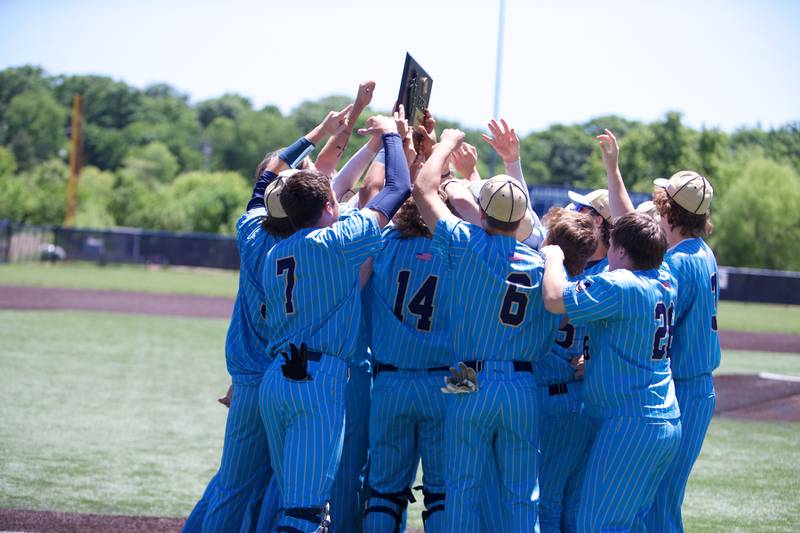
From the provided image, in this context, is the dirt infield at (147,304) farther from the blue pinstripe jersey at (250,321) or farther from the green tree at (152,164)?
the green tree at (152,164)

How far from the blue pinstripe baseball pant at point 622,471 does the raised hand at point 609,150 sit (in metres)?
1.66

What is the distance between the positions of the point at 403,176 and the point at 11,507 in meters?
3.92

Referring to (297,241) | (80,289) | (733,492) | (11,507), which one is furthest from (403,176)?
(80,289)

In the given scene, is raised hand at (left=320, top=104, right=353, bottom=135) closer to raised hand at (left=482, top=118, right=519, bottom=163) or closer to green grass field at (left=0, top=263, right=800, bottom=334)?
raised hand at (left=482, top=118, right=519, bottom=163)

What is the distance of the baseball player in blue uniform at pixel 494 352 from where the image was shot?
4.58 metres

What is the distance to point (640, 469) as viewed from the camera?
4.48 meters

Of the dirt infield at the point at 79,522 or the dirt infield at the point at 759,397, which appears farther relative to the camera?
the dirt infield at the point at 759,397

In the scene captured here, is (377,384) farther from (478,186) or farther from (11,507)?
(11,507)

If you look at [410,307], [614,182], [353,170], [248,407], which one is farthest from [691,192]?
[248,407]

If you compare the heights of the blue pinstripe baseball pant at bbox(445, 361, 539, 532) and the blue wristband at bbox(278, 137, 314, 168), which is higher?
the blue wristband at bbox(278, 137, 314, 168)

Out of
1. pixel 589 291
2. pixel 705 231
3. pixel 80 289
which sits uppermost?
pixel 705 231

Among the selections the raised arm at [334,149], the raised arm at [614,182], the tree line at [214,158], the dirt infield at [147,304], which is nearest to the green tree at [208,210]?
the tree line at [214,158]

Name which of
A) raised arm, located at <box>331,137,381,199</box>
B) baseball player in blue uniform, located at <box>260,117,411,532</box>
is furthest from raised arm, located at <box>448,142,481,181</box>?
baseball player in blue uniform, located at <box>260,117,411,532</box>

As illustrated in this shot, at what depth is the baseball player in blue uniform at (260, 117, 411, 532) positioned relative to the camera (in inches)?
180
